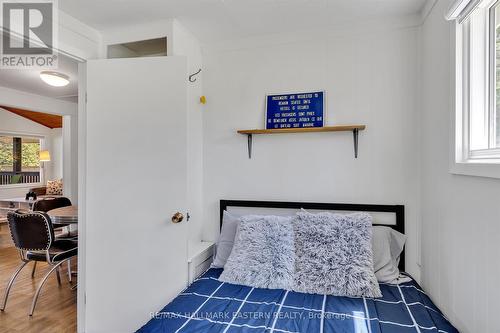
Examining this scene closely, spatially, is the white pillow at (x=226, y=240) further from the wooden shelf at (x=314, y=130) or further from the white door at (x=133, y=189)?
the wooden shelf at (x=314, y=130)

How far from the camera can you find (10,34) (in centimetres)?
157

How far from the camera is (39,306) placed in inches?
96.3

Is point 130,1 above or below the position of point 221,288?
above

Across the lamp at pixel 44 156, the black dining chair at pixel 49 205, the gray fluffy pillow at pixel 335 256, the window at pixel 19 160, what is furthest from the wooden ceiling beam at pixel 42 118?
the gray fluffy pillow at pixel 335 256

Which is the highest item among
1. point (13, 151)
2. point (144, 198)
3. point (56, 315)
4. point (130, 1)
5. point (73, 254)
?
point (130, 1)

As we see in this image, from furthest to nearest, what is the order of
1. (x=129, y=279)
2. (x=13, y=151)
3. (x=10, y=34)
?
(x=13, y=151)
(x=129, y=279)
(x=10, y=34)

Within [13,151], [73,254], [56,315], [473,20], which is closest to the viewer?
[473,20]

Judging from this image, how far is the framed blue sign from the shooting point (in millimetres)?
2057

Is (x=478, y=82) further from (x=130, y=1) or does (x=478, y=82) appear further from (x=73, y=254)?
(x=73, y=254)

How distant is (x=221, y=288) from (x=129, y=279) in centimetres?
72

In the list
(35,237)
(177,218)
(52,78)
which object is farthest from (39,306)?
(52,78)

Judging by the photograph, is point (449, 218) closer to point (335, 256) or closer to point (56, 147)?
point (335, 256)

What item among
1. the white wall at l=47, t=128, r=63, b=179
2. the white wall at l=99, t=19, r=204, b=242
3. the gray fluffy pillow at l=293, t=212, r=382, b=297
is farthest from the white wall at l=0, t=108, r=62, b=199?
the gray fluffy pillow at l=293, t=212, r=382, b=297

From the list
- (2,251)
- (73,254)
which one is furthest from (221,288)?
(2,251)
